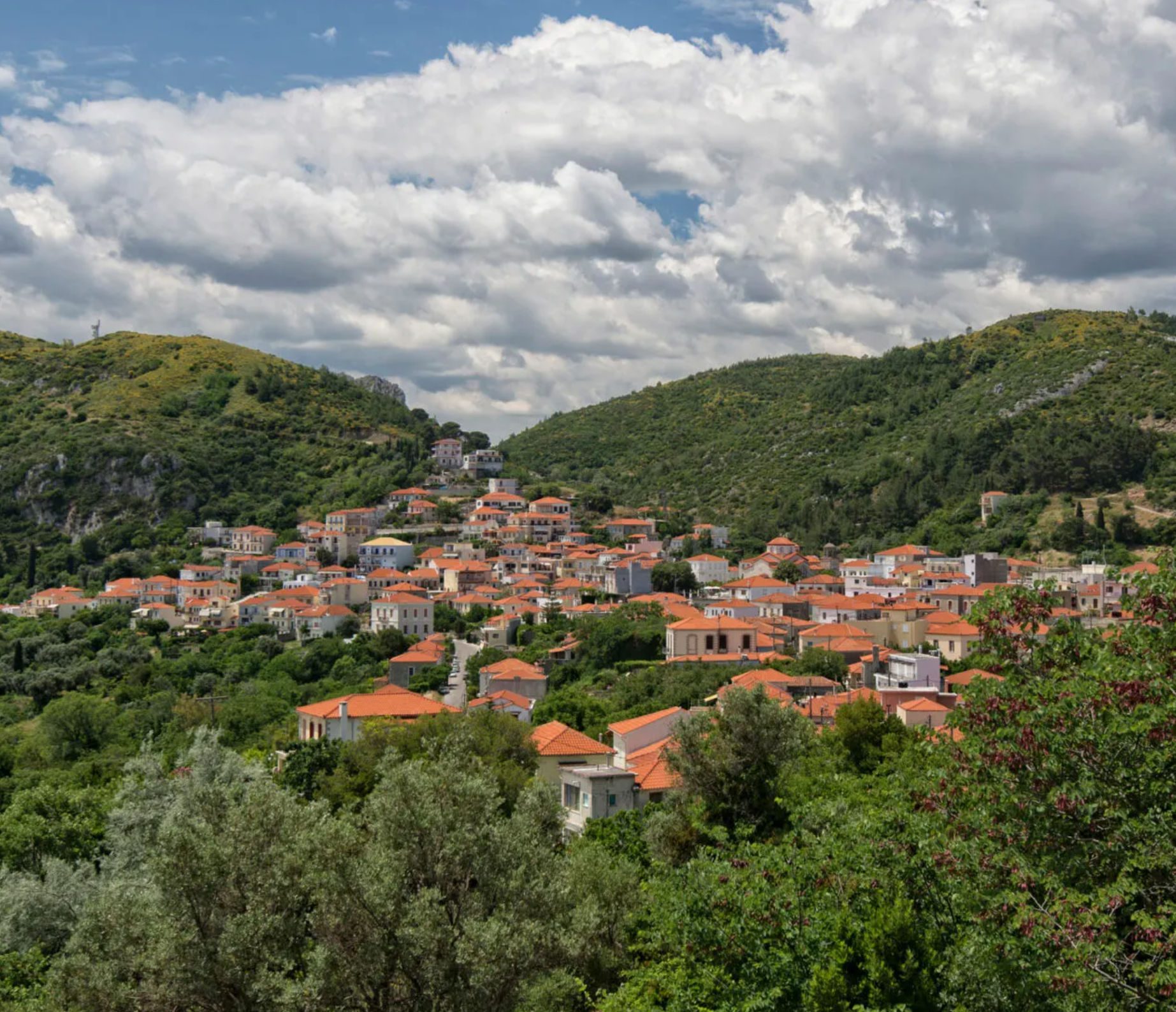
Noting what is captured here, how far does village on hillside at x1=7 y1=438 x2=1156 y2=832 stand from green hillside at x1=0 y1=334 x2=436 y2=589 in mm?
7307

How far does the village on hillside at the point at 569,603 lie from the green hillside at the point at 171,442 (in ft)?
24.0

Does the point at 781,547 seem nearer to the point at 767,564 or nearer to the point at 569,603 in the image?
the point at 767,564

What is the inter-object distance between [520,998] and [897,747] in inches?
568

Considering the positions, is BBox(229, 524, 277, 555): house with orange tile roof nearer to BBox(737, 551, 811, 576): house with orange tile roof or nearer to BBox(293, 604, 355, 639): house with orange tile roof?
BBox(293, 604, 355, 639): house with orange tile roof

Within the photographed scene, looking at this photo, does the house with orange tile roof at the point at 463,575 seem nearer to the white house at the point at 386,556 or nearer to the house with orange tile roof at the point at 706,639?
the white house at the point at 386,556

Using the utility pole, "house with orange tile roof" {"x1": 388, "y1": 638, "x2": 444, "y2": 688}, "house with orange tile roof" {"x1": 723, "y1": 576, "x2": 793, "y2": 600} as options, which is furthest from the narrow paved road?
"house with orange tile roof" {"x1": 723, "y1": 576, "x2": 793, "y2": 600}

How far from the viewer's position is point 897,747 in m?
25.4

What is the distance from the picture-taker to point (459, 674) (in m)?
53.8

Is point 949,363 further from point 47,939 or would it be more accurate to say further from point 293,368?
point 47,939

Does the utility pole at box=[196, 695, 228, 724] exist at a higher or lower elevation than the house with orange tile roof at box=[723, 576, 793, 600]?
lower

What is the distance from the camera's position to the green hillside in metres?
102

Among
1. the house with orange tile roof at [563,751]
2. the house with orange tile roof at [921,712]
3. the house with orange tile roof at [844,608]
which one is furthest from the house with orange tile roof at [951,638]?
the house with orange tile roof at [563,751]

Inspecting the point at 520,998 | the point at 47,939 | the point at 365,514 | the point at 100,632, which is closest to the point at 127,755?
the point at 47,939

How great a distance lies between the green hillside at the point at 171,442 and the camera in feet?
335
